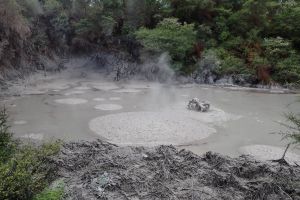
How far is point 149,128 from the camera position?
11984 millimetres

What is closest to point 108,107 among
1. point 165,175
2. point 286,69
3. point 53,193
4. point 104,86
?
point 104,86

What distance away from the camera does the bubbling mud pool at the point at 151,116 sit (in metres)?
11.1

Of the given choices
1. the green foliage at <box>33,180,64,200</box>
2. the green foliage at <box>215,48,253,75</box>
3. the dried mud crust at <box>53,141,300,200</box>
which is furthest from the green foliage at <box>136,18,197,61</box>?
the green foliage at <box>33,180,64,200</box>

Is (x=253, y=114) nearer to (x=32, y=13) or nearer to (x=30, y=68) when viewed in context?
(x=30, y=68)

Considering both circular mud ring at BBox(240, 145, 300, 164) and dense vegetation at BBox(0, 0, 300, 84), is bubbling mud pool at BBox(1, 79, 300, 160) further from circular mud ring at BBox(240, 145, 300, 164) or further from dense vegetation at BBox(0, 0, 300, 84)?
dense vegetation at BBox(0, 0, 300, 84)

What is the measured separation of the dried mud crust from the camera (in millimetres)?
6355

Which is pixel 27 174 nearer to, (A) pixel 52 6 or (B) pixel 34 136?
(B) pixel 34 136

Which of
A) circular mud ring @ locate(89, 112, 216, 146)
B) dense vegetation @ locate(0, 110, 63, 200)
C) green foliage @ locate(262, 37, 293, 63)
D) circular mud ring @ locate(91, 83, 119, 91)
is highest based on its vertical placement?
green foliage @ locate(262, 37, 293, 63)

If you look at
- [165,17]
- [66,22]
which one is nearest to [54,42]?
[66,22]

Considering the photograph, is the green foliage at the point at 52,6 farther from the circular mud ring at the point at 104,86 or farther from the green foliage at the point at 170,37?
the circular mud ring at the point at 104,86

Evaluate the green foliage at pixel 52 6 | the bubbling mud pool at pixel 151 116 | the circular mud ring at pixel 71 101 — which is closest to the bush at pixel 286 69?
the bubbling mud pool at pixel 151 116

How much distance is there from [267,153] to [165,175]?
4.73 meters

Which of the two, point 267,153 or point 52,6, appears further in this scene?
point 52,6

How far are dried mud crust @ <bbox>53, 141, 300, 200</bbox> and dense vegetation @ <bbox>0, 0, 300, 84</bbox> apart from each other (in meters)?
14.4
